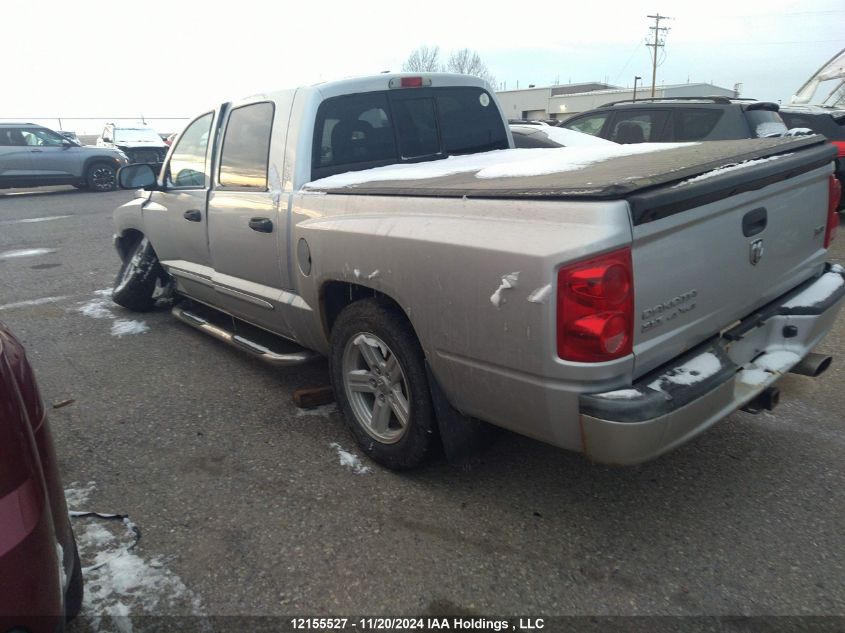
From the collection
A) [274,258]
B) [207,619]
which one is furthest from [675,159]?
[207,619]

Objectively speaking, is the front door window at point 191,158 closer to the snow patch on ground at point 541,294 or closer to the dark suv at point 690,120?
the snow patch on ground at point 541,294

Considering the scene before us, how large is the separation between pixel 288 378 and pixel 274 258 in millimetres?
1084

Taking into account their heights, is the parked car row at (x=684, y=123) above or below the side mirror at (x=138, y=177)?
above

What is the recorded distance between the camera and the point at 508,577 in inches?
97.2

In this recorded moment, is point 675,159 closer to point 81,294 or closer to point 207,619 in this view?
point 207,619

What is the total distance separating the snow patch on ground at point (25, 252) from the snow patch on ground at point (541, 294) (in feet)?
29.4

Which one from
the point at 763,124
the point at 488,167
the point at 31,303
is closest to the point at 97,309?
the point at 31,303

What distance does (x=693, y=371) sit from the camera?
7.84ft

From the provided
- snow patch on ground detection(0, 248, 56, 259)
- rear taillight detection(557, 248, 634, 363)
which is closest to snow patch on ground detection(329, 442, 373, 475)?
rear taillight detection(557, 248, 634, 363)

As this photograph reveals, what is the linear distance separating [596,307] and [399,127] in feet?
7.39

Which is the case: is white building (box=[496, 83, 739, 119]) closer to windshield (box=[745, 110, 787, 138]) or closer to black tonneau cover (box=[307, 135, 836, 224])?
windshield (box=[745, 110, 787, 138])

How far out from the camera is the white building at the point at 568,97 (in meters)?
Result: 50.8

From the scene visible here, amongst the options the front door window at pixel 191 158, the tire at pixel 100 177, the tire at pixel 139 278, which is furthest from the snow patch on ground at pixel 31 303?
the tire at pixel 100 177

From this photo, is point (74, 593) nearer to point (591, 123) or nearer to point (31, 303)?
point (31, 303)
